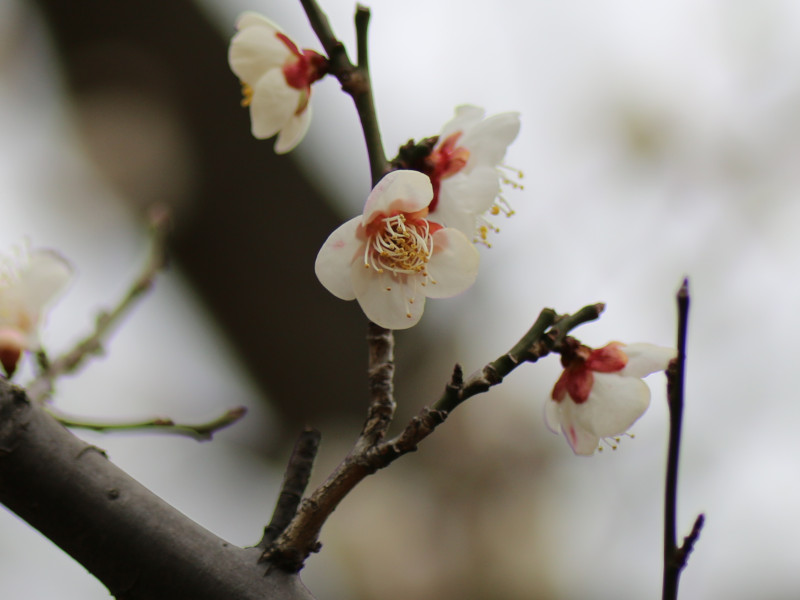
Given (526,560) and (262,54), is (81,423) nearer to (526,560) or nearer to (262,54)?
(262,54)

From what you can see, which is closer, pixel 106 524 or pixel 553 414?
pixel 106 524

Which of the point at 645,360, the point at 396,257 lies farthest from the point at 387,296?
the point at 645,360

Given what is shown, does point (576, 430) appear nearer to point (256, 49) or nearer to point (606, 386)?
point (606, 386)

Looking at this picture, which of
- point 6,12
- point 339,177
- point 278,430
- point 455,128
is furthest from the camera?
point 278,430

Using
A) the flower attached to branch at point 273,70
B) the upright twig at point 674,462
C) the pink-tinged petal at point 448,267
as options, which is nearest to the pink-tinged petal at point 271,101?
the flower attached to branch at point 273,70

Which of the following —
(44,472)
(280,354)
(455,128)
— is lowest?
(44,472)

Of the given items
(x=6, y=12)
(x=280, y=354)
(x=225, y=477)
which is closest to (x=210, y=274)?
(x=280, y=354)

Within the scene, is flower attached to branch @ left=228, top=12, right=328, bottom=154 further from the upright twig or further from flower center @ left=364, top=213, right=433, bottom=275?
the upright twig
